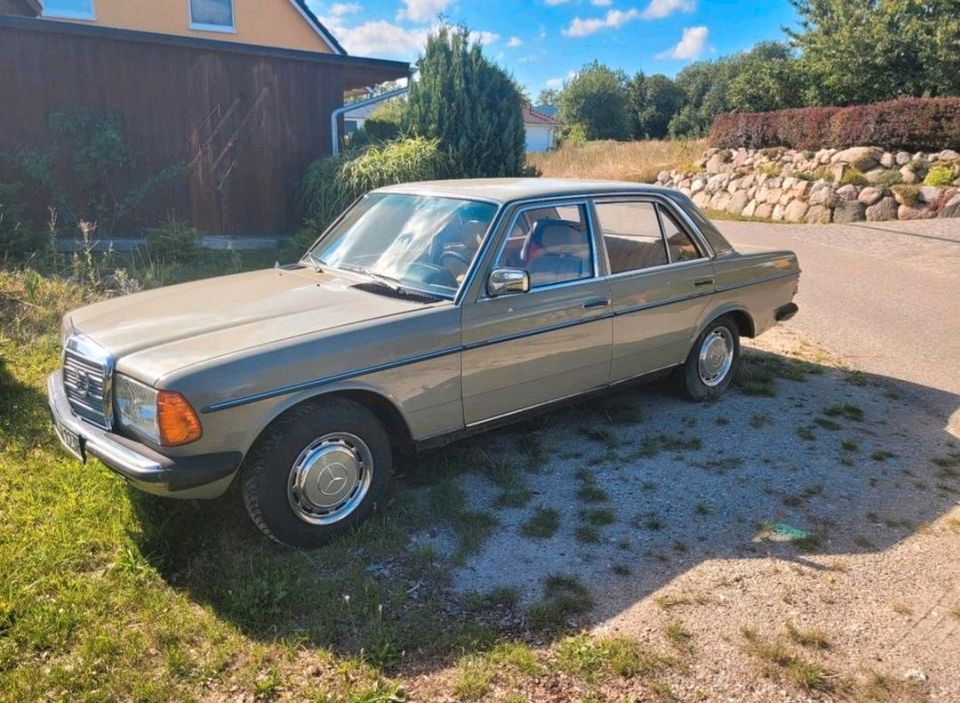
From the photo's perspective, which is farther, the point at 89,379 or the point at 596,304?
the point at 596,304

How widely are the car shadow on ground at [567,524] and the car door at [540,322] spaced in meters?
0.52

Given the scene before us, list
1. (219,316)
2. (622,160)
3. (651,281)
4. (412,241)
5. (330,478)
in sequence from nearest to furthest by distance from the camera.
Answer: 1. (330,478)
2. (219,316)
3. (412,241)
4. (651,281)
5. (622,160)

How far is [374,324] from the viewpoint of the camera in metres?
3.63

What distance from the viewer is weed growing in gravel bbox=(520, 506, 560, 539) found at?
3768 millimetres

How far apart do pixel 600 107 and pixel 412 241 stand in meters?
47.0

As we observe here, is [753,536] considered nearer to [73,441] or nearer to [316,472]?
[316,472]

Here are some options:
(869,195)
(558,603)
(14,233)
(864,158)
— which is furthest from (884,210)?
(14,233)

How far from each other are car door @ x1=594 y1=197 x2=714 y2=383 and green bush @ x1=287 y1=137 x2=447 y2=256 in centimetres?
599

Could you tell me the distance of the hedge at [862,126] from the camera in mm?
16906

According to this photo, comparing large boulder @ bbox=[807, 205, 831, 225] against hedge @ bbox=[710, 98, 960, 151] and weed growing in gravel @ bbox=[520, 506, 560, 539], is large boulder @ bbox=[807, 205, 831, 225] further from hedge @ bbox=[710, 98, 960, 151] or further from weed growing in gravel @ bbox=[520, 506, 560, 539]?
weed growing in gravel @ bbox=[520, 506, 560, 539]

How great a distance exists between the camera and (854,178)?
17219 millimetres

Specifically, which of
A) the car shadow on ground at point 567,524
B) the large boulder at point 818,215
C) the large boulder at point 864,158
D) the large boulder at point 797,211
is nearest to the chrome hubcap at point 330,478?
the car shadow on ground at point 567,524

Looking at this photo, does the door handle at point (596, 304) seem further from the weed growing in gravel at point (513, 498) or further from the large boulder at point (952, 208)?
the large boulder at point (952, 208)

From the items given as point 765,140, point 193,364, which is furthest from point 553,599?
point 765,140
